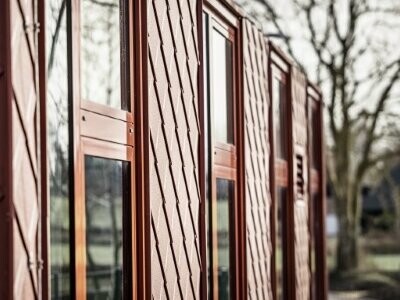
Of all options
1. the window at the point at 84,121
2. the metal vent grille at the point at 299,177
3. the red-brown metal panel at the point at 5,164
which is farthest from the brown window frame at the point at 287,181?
the red-brown metal panel at the point at 5,164

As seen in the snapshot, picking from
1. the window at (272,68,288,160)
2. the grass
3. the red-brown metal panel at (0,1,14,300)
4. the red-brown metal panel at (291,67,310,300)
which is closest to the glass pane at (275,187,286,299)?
the red-brown metal panel at (291,67,310,300)

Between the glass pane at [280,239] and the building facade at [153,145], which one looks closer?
the building facade at [153,145]

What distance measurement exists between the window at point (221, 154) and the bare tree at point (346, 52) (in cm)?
1236

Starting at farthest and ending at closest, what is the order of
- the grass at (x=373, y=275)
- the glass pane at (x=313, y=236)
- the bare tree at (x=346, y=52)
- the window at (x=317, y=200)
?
the bare tree at (x=346, y=52), the grass at (x=373, y=275), the window at (x=317, y=200), the glass pane at (x=313, y=236)

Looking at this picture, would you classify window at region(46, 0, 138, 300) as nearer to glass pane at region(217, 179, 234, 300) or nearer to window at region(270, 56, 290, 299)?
glass pane at region(217, 179, 234, 300)

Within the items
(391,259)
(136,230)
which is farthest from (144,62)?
(391,259)

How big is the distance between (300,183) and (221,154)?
353cm

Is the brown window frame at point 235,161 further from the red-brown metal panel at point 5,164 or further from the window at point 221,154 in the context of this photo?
the red-brown metal panel at point 5,164

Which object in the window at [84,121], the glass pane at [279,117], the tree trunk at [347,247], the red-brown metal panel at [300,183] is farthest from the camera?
the tree trunk at [347,247]

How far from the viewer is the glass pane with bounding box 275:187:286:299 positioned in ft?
27.6

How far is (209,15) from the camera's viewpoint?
19.5 feet

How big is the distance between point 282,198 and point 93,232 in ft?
25.5

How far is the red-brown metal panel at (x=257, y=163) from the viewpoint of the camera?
6.77m

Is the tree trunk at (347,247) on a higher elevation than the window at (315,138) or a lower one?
lower
